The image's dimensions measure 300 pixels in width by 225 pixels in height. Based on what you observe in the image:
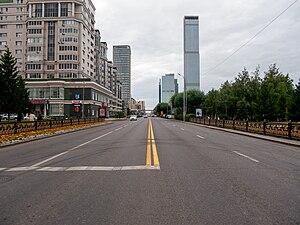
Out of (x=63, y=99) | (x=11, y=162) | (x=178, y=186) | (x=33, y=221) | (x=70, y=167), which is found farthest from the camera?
(x=63, y=99)

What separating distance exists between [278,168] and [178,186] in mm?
4162

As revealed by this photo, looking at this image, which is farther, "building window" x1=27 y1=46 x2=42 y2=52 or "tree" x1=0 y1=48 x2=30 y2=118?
"building window" x1=27 y1=46 x2=42 y2=52

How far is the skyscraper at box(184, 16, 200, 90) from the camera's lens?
46.1 metres

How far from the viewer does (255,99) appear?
6247cm

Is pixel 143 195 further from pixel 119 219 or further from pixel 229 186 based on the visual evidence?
pixel 229 186

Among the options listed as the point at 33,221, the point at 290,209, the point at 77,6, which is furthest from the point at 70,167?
the point at 77,6

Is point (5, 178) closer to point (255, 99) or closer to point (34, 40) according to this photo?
point (255, 99)

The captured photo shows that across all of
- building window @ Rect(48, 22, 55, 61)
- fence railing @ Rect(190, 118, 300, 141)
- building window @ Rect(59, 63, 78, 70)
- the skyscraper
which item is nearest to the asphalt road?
fence railing @ Rect(190, 118, 300, 141)

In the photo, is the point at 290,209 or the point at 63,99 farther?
the point at 63,99

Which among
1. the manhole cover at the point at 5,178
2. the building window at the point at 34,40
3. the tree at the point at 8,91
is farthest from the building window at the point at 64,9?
the manhole cover at the point at 5,178

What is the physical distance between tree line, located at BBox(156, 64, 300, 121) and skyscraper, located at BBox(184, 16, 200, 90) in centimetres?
1281

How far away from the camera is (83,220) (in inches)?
163

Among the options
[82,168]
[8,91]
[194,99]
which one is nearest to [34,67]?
[8,91]

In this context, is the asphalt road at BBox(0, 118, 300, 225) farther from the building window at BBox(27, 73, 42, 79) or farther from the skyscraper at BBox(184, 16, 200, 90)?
the building window at BBox(27, 73, 42, 79)
